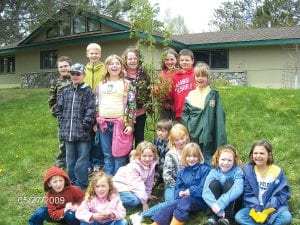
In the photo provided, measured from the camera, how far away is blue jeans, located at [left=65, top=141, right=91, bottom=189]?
19.2 feet

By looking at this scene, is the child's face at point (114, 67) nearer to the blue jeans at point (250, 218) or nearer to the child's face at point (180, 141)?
the child's face at point (180, 141)

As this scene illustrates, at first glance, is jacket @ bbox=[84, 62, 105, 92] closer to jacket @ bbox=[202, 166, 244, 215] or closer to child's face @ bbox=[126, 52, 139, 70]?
child's face @ bbox=[126, 52, 139, 70]

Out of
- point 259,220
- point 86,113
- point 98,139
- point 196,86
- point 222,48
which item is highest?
point 222,48

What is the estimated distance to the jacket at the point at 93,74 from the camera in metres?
6.44

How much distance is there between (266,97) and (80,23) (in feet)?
42.6

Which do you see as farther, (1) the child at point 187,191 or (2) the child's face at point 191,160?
(2) the child's face at point 191,160

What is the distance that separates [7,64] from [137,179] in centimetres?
2446

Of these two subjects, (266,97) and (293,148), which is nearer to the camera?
(293,148)

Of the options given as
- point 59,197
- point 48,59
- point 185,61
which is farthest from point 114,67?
point 48,59

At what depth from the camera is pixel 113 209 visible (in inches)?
185

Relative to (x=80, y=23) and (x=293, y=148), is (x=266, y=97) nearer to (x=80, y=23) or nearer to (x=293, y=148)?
(x=293, y=148)

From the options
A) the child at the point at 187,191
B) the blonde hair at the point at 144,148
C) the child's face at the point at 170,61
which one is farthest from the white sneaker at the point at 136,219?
the child's face at the point at 170,61

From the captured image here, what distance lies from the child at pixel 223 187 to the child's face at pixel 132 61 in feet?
5.76

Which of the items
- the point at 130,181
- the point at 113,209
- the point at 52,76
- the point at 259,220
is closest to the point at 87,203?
the point at 113,209
